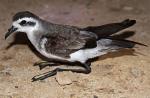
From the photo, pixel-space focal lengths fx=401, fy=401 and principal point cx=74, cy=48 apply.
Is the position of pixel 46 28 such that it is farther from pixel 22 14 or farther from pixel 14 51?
pixel 14 51

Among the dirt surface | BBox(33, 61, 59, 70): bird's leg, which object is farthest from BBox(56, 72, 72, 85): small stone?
BBox(33, 61, 59, 70): bird's leg

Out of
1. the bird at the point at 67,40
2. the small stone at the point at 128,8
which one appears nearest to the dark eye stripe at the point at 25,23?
the bird at the point at 67,40

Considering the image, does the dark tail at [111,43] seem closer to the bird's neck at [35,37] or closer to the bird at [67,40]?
the bird at [67,40]

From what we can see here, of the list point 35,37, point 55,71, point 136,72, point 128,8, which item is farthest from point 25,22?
point 128,8

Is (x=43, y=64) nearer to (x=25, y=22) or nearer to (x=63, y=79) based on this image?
(x=63, y=79)

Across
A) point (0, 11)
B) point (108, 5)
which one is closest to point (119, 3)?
point (108, 5)

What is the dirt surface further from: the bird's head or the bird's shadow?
the bird's head
